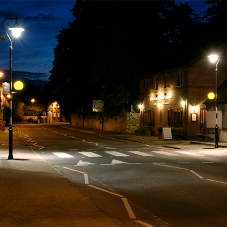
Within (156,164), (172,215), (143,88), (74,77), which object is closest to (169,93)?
(143,88)

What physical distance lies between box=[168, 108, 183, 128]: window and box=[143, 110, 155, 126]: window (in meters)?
3.47

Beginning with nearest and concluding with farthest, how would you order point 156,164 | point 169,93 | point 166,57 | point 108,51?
point 156,164 → point 169,93 → point 108,51 → point 166,57

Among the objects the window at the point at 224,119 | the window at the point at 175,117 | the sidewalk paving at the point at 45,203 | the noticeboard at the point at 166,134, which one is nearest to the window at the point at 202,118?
the window at the point at 175,117

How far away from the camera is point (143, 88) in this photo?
40.0 metres

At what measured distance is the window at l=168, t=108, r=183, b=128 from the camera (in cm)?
3281

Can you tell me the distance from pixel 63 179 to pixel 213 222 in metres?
5.51

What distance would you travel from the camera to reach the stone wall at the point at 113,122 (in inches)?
1623

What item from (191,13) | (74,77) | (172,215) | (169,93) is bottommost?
(172,215)

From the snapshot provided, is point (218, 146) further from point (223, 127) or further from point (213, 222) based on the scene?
point (213, 222)

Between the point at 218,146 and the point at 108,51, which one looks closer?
the point at 218,146

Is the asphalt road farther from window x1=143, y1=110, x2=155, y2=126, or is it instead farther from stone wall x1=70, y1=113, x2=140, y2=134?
stone wall x1=70, y1=113, x2=140, y2=134

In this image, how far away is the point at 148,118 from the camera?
127 feet

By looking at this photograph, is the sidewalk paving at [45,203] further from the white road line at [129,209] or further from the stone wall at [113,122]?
the stone wall at [113,122]

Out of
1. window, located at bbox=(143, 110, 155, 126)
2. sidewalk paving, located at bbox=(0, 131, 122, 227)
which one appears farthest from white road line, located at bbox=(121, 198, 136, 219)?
window, located at bbox=(143, 110, 155, 126)
